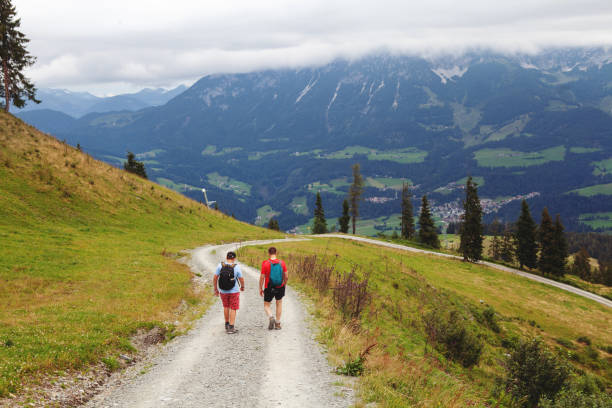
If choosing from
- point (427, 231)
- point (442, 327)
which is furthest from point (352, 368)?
point (427, 231)

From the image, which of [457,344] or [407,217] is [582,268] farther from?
[457,344]

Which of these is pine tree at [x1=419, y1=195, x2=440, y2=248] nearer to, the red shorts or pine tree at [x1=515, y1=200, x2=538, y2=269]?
pine tree at [x1=515, y1=200, x2=538, y2=269]

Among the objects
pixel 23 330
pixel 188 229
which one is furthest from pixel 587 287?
pixel 23 330

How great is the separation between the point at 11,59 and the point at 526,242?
97434mm

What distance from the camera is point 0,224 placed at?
Answer: 26.0 metres

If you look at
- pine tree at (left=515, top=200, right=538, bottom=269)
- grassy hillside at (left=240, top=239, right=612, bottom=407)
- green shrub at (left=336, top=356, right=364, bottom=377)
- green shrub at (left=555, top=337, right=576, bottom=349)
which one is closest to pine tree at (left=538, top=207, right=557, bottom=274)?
pine tree at (left=515, top=200, right=538, bottom=269)

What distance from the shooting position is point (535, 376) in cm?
1317

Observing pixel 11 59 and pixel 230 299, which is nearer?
pixel 230 299

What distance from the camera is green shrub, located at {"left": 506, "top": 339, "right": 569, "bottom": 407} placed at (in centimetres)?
1293

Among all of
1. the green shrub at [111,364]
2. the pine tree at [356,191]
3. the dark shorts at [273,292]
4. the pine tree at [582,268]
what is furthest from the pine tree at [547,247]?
the green shrub at [111,364]

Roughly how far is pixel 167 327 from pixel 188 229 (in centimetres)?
3224

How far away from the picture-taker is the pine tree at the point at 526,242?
75500 millimetres

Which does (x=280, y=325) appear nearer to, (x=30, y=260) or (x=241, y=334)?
(x=241, y=334)

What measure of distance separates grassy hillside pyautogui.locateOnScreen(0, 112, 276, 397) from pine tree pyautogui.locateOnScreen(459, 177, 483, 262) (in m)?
46.0
